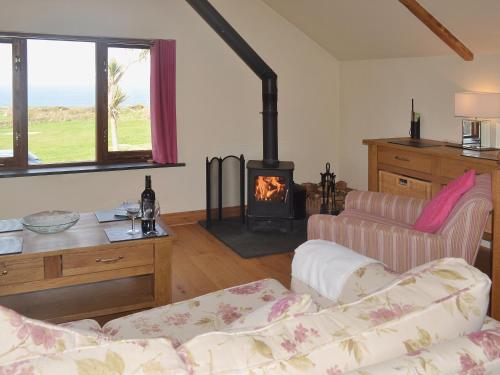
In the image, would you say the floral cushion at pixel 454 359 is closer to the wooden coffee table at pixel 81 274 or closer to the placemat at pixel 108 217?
the wooden coffee table at pixel 81 274

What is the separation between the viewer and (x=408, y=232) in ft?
10.1

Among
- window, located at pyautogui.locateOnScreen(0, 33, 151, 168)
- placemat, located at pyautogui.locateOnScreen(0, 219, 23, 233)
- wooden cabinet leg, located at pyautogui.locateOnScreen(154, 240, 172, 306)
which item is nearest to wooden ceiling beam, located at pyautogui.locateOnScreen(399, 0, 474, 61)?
window, located at pyautogui.locateOnScreen(0, 33, 151, 168)

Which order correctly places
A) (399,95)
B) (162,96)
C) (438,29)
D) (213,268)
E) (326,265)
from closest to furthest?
(326,265)
(213,268)
(438,29)
(162,96)
(399,95)

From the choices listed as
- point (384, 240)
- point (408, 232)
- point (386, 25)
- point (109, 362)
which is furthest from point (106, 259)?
point (386, 25)

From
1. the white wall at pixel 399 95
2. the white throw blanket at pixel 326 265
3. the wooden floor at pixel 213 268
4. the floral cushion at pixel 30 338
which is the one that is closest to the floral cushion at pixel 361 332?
the floral cushion at pixel 30 338

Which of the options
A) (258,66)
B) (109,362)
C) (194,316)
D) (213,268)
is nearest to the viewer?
(109,362)

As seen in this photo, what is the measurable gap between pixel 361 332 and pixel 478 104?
11.7 feet

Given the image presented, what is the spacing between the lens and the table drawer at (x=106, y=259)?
9.51ft

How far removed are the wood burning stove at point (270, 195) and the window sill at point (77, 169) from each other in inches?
33.3

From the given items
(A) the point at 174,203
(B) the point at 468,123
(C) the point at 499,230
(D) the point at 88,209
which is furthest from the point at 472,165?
(D) the point at 88,209

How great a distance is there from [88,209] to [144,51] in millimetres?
1591

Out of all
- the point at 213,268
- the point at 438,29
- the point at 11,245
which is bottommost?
the point at 213,268

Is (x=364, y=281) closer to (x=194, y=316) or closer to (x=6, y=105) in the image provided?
(x=194, y=316)

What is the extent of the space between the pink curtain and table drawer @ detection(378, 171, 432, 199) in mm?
2019
